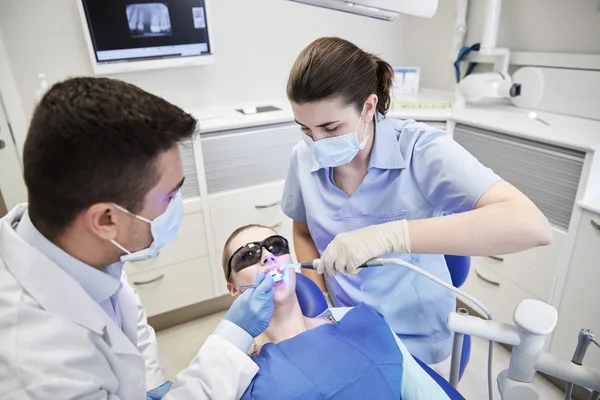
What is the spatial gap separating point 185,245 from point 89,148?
1603mm

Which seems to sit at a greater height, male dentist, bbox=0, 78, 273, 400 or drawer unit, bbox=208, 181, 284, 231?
male dentist, bbox=0, 78, 273, 400

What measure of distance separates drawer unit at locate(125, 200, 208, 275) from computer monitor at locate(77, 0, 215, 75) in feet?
2.74

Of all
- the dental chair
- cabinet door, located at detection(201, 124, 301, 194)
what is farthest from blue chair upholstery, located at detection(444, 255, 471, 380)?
cabinet door, located at detection(201, 124, 301, 194)

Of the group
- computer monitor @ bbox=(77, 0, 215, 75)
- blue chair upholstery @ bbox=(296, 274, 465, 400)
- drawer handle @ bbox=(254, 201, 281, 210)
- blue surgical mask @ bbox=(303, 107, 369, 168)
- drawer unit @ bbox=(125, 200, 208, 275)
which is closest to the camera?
blue surgical mask @ bbox=(303, 107, 369, 168)

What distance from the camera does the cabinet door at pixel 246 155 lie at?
214cm

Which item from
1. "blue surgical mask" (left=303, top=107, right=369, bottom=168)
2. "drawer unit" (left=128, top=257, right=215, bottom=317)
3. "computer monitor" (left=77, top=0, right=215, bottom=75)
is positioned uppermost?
"computer monitor" (left=77, top=0, right=215, bottom=75)

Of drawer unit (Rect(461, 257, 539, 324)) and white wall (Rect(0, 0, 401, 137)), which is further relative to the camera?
white wall (Rect(0, 0, 401, 137))

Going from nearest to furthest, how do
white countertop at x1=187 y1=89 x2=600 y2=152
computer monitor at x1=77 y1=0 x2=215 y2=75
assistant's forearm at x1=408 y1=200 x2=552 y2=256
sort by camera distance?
assistant's forearm at x1=408 y1=200 x2=552 y2=256, white countertop at x1=187 y1=89 x2=600 y2=152, computer monitor at x1=77 y1=0 x2=215 y2=75

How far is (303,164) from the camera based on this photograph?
1.36 m

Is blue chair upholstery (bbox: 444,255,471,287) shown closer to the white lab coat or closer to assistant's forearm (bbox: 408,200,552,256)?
assistant's forearm (bbox: 408,200,552,256)

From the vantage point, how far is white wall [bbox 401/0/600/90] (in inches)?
76.2

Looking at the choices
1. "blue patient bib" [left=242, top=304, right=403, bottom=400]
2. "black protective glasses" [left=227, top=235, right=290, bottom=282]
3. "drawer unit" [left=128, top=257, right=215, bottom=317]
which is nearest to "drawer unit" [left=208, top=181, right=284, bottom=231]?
"drawer unit" [left=128, top=257, right=215, bottom=317]

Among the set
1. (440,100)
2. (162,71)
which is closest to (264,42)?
(162,71)

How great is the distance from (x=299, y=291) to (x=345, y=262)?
314 millimetres
